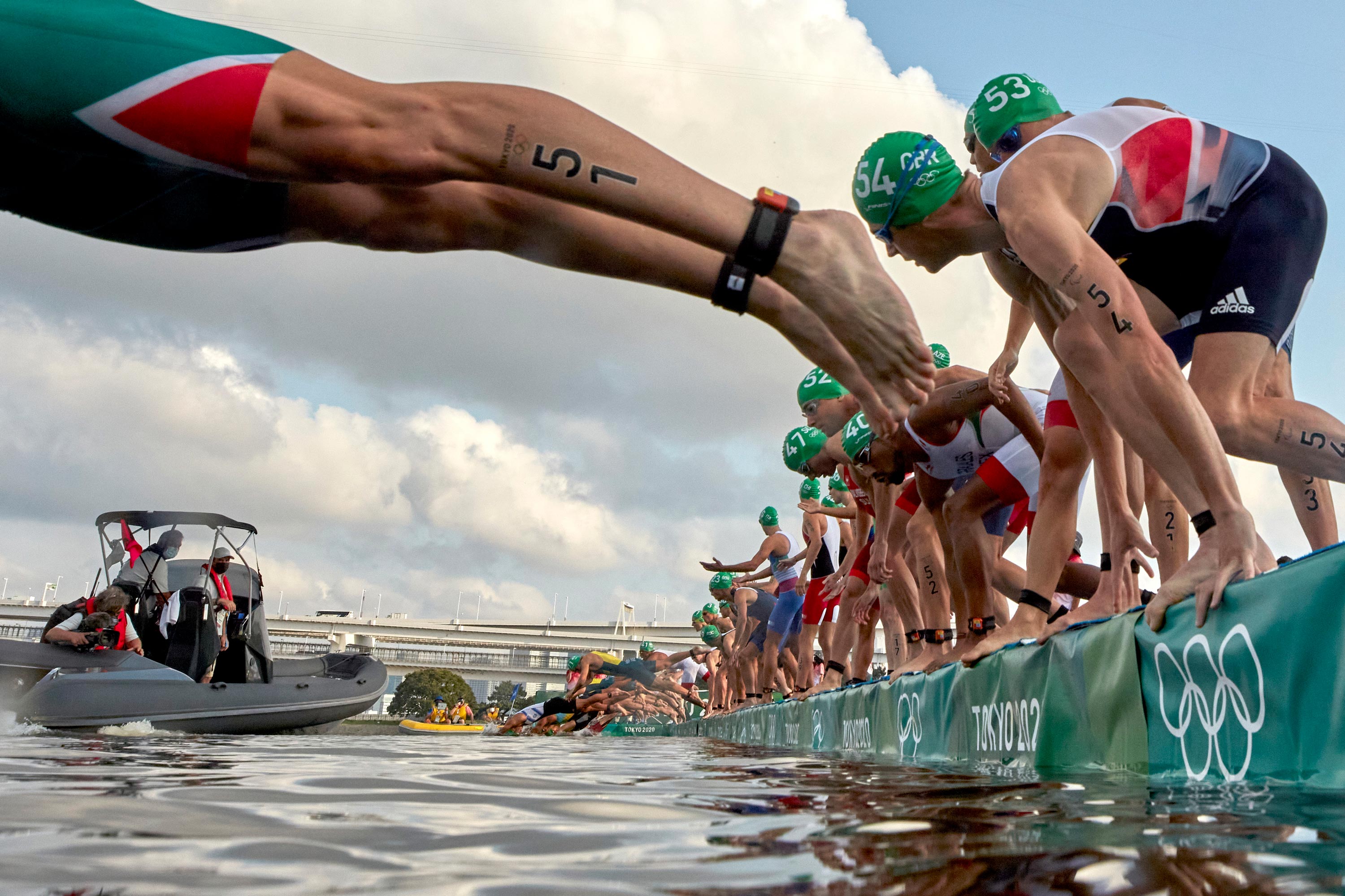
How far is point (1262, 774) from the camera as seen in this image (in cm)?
150

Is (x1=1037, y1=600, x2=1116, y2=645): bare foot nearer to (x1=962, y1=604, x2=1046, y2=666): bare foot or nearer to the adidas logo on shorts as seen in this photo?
(x1=962, y1=604, x2=1046, y2=666): bare foot

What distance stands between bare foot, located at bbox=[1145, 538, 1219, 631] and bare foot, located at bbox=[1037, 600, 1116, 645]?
0.57 meters

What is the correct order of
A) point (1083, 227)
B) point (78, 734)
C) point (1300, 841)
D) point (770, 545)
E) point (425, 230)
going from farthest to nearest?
point (770, 545)
point (78, 734)
point (1083, 227)
point (425, 230)
point (1300, 841)

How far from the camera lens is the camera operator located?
25.1 feet

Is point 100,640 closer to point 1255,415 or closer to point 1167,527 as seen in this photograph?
point 1167,527

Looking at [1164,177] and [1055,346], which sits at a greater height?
[1164,177]

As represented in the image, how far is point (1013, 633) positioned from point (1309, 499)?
1.02m

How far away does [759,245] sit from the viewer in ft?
5.73

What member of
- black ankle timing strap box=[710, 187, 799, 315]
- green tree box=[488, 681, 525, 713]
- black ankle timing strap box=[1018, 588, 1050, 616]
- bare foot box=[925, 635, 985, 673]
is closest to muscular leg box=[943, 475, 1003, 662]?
bare foot box=[925, 635, 985, 673]

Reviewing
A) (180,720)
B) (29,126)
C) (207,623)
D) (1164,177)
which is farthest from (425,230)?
(207,623)

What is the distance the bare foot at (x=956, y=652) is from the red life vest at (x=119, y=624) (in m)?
7.19

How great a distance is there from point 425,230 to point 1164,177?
2177mm

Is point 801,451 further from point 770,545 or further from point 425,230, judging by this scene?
point 770,545

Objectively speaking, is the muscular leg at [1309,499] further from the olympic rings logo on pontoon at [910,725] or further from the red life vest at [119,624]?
the red life vest at [119,624]
